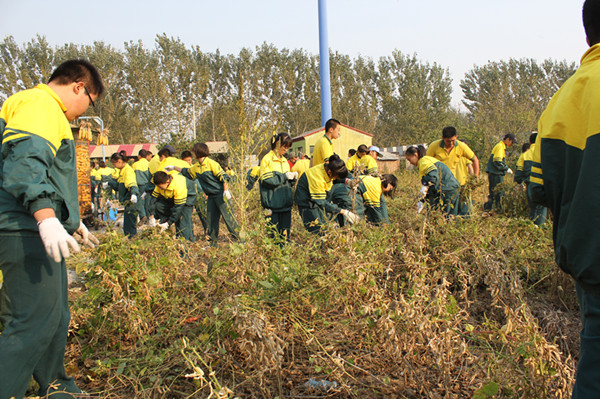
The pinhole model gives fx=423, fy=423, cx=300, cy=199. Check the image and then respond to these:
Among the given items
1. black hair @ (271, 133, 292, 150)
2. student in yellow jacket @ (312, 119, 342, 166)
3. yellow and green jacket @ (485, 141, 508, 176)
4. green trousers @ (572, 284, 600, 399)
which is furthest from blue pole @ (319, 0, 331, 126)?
green trousers @ (572, 284, 600, 399)

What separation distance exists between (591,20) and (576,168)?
1.78 feet

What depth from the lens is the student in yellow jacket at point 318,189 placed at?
5.01 m

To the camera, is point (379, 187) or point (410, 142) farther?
point (410, 142)

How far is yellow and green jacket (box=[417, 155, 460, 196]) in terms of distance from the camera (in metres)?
5.49

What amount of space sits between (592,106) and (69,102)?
7.58ft

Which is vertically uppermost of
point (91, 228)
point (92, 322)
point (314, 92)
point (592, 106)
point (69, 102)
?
point (314, 92)

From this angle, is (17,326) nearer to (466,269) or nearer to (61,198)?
(61,198)

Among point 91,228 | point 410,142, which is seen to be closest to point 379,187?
point 91,228

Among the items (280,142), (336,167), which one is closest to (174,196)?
(280,142)

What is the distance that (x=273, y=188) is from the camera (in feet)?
18.4

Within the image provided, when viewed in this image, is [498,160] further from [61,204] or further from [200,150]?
[61,204]

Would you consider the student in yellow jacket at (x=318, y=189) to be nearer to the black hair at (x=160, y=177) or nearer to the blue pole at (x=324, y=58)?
the black hair at (x=160, y=177)

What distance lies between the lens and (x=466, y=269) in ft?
11.4

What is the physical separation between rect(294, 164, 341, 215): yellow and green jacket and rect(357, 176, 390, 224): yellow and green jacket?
1.49 ft
